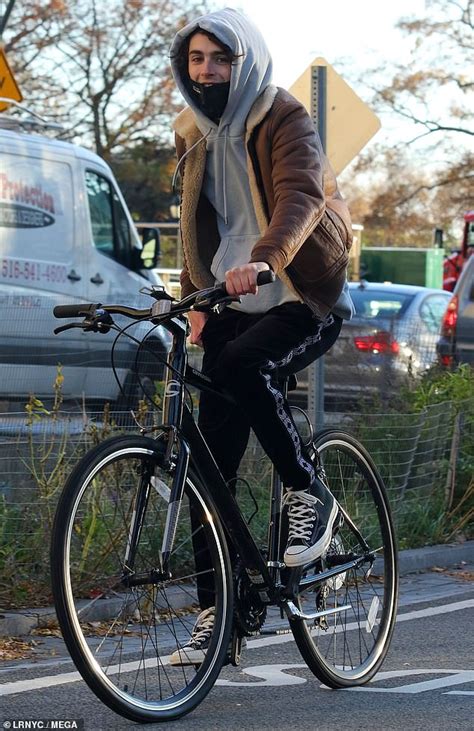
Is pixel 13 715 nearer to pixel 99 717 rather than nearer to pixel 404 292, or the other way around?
pixel 99 717

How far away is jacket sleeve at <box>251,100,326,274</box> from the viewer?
13.4ft

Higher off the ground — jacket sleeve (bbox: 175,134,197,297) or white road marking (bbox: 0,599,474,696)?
jacket sleeve (bbox: 175,134,197,297)

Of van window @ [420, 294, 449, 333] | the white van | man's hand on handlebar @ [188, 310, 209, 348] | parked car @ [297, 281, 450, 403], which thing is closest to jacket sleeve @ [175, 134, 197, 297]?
man's hand on handlebar @ [188, 310, 209, 348]

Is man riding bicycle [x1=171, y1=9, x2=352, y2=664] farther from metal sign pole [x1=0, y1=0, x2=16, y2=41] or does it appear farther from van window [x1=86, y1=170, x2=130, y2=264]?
metal sign pole [x1=0, y1=0, x2=16, y2=41]

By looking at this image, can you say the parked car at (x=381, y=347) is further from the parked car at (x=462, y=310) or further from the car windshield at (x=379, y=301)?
the parked car at (x=462, y=310)

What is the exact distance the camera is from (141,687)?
4031mm

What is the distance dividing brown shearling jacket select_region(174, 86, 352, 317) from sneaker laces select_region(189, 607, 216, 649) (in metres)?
0.96

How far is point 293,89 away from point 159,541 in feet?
18.1

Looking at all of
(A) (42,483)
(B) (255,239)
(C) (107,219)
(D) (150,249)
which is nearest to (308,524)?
(B) (255,239)

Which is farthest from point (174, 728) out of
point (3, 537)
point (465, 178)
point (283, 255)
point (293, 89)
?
point (465, 178)

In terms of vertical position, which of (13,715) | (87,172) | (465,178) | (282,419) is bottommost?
(13,715)

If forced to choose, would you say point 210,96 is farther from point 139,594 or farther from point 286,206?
point 139,594

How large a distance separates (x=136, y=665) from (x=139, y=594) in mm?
195

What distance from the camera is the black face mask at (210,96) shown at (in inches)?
172
